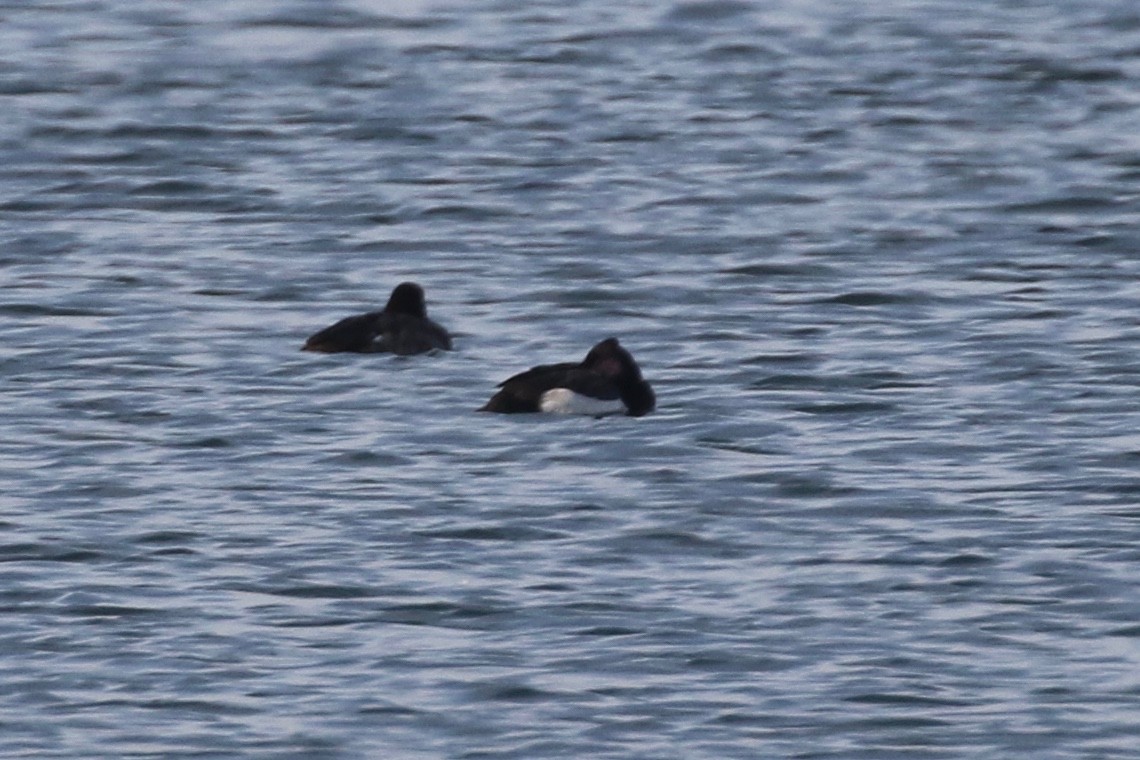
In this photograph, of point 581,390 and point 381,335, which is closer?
point 581,390

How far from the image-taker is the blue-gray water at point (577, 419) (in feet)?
37.7

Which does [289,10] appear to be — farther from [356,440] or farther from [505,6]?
[356,440]

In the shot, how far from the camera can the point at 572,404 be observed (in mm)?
16484

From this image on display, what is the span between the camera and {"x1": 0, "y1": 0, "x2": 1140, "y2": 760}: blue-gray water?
37.7ft

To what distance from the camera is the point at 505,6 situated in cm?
3528

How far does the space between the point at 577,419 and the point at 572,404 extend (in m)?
0.12

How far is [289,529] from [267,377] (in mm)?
3756

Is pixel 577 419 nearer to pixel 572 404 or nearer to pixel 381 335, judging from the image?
pixel 572 404

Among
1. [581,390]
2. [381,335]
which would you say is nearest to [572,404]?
[581,390]

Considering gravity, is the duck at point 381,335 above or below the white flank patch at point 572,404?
above

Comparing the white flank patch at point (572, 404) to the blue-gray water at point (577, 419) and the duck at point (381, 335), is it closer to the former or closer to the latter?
the blue-gray water at point (577, 419)

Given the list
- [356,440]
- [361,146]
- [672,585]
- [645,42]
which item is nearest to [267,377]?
[356,440]

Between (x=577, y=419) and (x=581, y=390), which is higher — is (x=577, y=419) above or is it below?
below

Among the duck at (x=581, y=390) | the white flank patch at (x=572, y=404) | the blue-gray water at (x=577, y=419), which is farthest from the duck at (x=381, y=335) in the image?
the white flank patch at (x=572, y=404)
